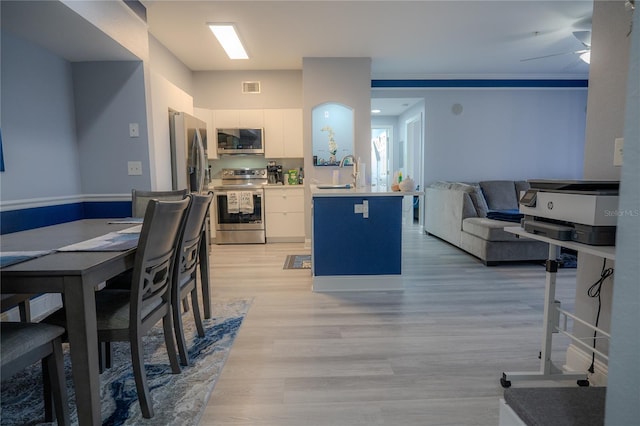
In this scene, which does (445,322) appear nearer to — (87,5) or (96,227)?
(96,227)

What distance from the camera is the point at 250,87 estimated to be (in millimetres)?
5559

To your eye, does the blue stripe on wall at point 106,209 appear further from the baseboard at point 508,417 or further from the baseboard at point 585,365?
the baseboard at point 585,365

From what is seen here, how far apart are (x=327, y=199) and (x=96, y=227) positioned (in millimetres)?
1785

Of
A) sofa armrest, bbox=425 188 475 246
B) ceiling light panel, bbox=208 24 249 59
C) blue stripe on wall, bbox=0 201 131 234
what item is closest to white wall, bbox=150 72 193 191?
blue stripe on wall, bbox=0 201 131 234

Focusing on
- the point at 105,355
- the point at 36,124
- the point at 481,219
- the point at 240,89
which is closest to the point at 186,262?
the point at 105,355

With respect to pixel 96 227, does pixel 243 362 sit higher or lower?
lower

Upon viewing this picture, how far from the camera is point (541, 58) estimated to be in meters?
4.97

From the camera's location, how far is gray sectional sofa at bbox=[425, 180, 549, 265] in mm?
3922

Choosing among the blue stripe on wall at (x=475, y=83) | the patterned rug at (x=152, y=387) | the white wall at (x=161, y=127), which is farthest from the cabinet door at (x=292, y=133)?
the patterned rug at (x=152, y=387)

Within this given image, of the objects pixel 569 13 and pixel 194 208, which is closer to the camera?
pixel 194 208

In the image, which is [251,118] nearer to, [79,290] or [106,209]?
[106,209]

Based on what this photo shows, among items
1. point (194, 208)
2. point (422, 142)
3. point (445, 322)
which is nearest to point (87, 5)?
point (194, 208)

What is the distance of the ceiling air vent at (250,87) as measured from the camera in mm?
5539

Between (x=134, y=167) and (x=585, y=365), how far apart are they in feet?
11.9
